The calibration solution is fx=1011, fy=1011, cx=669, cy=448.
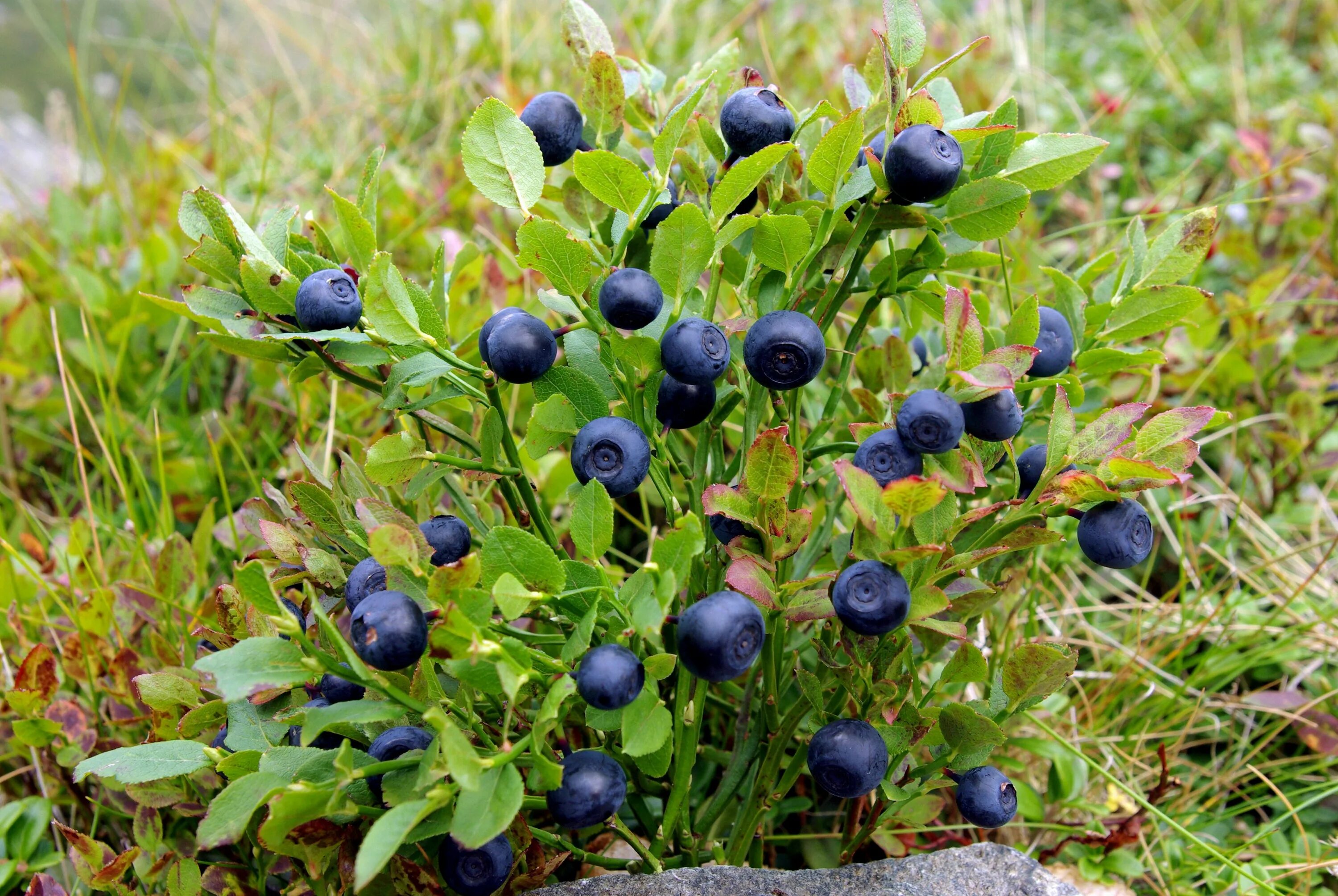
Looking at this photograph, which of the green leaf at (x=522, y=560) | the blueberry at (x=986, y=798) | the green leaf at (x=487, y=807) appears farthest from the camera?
the blueberry at (x=986, y=798)

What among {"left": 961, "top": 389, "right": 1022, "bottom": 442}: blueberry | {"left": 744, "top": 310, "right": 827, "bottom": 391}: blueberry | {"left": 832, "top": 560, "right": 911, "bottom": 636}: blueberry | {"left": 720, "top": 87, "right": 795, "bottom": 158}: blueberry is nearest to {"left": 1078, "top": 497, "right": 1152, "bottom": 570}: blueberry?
{"left": 961, "top": 389, "right": 1022, "bottom": 442}: blueberry

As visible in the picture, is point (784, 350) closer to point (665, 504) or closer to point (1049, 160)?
point (665, 504)

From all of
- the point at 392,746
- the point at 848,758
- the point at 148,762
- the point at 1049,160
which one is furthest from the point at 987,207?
the point at 148,762

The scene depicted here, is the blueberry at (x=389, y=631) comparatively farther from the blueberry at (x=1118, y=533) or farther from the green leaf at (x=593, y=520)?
the blueberry at (x=1118, y=533)

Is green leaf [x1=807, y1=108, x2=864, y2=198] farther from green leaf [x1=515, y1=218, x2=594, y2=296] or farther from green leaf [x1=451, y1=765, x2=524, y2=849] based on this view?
green leaf [x1=451, y1=765, x2=524, y2=849]

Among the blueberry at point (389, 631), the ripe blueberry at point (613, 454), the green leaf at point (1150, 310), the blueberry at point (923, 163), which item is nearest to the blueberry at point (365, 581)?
the blueberry at point (389, 631)

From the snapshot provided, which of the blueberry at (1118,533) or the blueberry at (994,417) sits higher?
the blueberry at (994,417)
